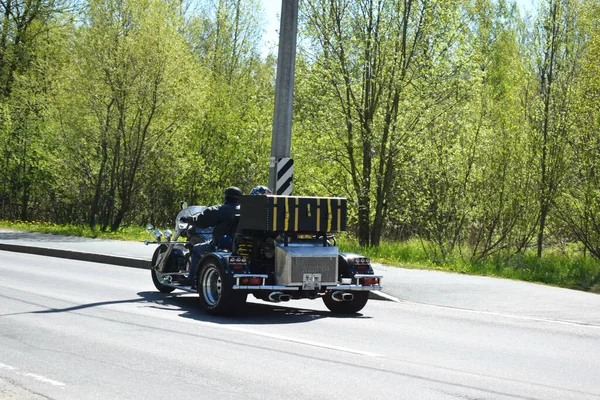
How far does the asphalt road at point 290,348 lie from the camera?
7.02 metres

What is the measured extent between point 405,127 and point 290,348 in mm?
15525

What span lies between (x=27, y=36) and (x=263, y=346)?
36379 mm

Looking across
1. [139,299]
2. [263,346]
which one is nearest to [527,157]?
[139,299]

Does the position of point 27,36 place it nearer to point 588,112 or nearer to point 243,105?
point 243,105

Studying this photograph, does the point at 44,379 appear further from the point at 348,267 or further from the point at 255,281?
the point at 348,267

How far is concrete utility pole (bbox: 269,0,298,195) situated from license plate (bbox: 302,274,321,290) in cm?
506

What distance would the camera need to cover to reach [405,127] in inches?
938

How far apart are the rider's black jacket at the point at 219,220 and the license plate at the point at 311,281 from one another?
1.48 metres

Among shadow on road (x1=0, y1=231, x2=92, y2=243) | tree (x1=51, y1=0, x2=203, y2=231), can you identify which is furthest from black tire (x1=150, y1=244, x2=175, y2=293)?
tree (x1=51, y1=0, x2=203, y2=231)

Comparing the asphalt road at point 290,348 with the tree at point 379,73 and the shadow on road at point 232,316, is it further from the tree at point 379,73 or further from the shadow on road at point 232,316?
the tree at point 379,73

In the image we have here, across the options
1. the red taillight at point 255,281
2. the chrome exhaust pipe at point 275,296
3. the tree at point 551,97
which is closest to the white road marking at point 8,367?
the red taillight at point 255,281

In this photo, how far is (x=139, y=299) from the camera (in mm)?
13117

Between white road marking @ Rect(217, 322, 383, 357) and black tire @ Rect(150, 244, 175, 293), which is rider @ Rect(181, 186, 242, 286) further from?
white road marking @ Rect(217, 322, 383, 357)

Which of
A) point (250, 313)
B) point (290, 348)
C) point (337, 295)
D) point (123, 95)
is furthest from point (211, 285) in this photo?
point (123, 95)
